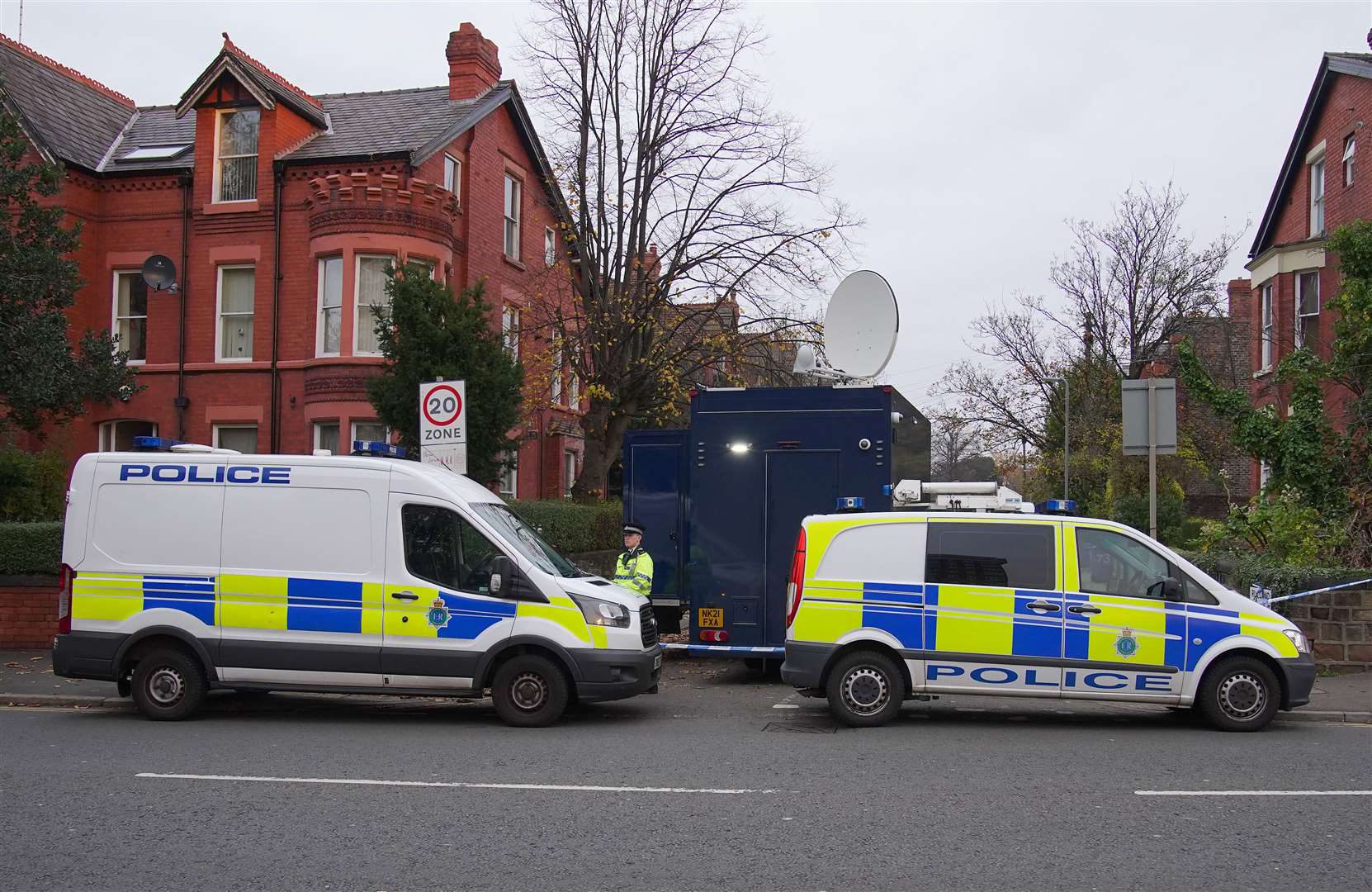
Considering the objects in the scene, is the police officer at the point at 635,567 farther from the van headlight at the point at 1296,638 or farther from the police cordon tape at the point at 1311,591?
the police cordon tape at the point at 1311,591

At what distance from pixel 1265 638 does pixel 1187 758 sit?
5.42 ft

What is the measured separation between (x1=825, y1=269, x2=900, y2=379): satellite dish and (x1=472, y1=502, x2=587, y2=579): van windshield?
4.20 metres

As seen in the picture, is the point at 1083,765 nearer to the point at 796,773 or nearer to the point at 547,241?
the point at 796,773

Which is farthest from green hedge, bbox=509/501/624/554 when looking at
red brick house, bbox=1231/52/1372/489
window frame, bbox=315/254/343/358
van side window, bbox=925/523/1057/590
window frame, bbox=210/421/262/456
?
red brick house, bbox=1231/52/1372/489

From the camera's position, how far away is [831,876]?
5602 mm

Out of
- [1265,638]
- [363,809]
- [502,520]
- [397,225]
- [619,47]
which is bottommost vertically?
[363,809]

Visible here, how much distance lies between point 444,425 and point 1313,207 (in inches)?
910

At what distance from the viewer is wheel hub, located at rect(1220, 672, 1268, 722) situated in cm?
968

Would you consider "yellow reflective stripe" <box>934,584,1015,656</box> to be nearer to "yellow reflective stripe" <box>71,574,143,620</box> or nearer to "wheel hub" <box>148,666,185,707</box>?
"wheel hub" <box>148,666,185,707</box>

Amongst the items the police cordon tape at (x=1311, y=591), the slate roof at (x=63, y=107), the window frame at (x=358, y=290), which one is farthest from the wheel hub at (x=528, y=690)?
the slate roof at (x=63, y=107)

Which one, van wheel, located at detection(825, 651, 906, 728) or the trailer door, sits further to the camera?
the trailer door

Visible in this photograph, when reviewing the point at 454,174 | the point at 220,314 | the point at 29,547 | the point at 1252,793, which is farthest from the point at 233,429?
the point at 1252,793

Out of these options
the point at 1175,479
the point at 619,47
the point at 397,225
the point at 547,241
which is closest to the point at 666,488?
the point at 397,225

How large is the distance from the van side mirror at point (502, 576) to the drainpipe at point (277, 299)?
49.2 ft
